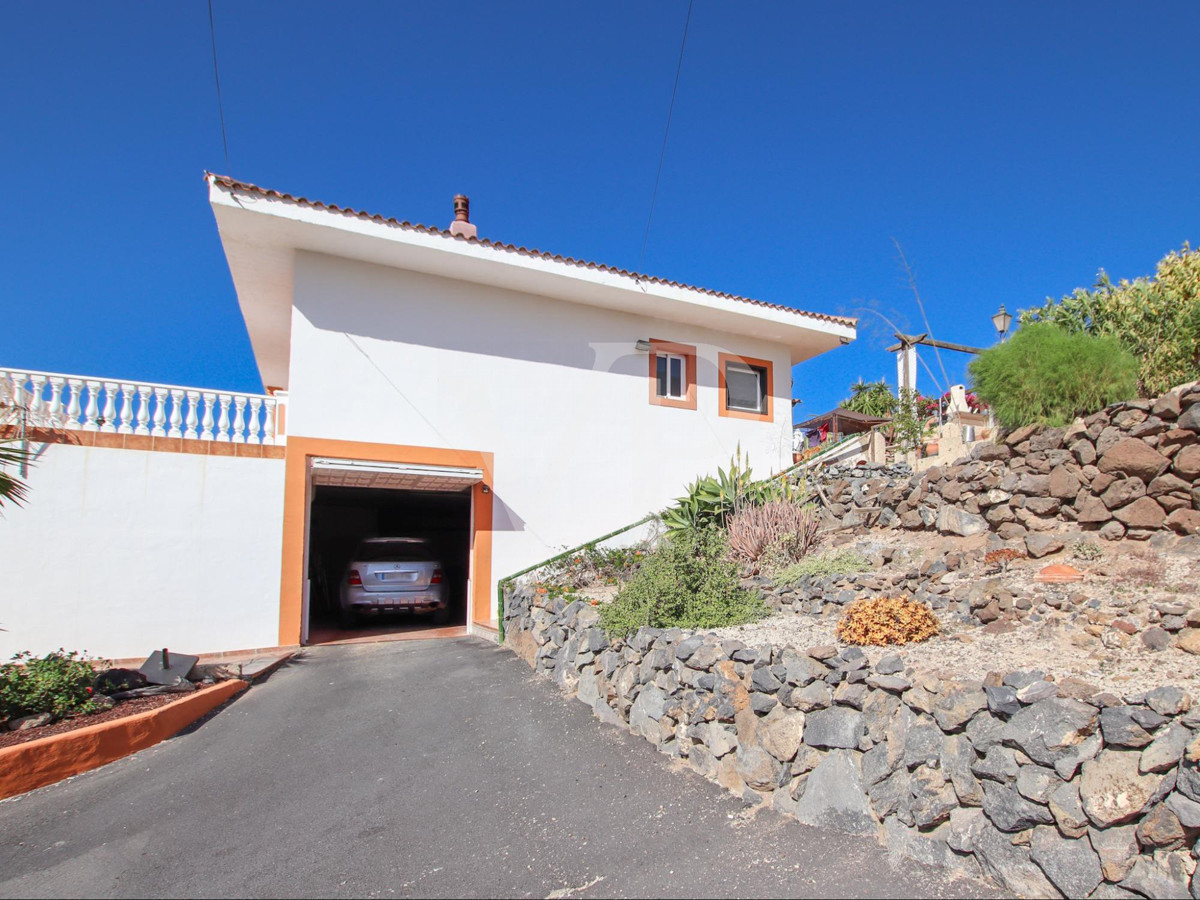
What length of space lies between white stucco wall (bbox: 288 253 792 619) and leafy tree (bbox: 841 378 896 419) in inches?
411

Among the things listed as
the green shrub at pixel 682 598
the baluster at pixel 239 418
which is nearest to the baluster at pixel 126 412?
the baluster at pixel 239 418

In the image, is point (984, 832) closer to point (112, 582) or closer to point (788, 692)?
Result: point (788, 692)

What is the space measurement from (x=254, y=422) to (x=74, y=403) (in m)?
1.84

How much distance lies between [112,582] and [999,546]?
8.95m

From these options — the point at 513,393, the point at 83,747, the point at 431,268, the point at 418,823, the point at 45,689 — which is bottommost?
the point at 418,823

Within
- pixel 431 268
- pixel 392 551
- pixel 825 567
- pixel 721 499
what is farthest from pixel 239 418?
pixel 825 567

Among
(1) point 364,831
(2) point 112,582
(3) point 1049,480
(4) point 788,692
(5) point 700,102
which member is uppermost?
(5) point 700,102

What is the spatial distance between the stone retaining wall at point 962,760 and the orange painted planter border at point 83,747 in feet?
12.8

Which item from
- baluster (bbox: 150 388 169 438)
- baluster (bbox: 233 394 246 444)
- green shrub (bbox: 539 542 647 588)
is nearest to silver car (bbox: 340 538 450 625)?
green shrub (bbox: 539 542 647 588)

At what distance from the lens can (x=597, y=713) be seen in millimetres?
5539

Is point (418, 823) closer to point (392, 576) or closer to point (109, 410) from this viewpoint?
point (392, 576)

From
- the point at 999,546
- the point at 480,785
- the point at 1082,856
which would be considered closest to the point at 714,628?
the point at 480,785

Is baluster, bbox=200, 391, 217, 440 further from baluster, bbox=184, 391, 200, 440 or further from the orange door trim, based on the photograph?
the orange door trim

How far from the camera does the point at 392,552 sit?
995 cm
